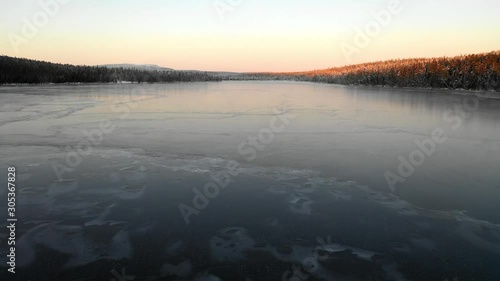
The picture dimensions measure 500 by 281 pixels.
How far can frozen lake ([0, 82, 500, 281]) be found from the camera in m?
4.82

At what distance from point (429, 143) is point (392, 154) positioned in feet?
10.1

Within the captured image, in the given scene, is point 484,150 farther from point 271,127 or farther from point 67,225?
point 67,225

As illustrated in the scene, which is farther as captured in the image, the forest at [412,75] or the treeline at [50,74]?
the treeline at [50,74]

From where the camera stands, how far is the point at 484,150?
1218 centimetres

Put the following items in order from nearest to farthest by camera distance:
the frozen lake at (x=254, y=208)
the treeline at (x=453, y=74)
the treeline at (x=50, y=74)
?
the frozen lake at (x=254, y=208) < the treeline at (x=453, y=74) < the treeline at (x=50, y=74)

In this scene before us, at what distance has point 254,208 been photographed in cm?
687

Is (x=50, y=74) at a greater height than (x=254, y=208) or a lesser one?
greater

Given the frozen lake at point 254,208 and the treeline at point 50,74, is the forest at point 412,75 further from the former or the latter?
the frozen lake at point 254,208

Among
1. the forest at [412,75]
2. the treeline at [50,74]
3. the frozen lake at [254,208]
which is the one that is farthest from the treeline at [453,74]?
the treeline at [50,74]

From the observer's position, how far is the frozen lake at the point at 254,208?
4.82 m

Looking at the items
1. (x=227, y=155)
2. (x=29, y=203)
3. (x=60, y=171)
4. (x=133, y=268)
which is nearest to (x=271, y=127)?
(x=227, y=155)

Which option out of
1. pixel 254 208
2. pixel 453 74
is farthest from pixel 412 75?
pixel 254 208

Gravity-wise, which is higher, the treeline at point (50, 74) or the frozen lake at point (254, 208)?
the treeline at point (50, 74)

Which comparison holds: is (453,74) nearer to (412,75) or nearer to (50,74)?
(412,75)
